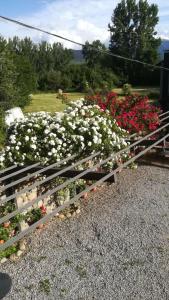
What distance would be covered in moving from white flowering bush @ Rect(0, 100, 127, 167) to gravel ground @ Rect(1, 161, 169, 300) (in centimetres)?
81

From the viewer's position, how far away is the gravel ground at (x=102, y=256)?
4207mm

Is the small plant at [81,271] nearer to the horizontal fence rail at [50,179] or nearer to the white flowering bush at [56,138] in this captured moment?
the horizontal fence rail at [50,179]

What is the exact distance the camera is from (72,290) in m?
4.22

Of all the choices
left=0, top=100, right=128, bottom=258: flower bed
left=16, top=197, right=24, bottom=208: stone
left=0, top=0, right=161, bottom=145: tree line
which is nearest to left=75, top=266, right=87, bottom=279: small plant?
left=0, top=100, right=128, bottom=258: flower bed

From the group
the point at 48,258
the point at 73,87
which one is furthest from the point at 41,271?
the point at 73,87

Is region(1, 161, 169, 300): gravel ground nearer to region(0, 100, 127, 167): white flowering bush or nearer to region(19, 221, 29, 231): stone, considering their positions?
region(19, 221, 29, 231): stone

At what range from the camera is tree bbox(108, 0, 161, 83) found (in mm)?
55469

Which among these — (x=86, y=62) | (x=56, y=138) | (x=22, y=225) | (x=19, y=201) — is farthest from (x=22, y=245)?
(x=86, y=62)

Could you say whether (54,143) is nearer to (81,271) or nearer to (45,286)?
(81,271)

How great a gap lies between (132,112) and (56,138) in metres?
2.94

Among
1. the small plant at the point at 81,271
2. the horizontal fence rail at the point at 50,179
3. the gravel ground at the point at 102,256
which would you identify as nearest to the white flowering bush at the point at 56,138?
the horizontal fence rail at the point at 50,179

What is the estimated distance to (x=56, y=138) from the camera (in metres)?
6.35

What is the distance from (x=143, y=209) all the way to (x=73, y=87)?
3253 centimetres

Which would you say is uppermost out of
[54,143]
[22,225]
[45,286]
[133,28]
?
[133,28]
